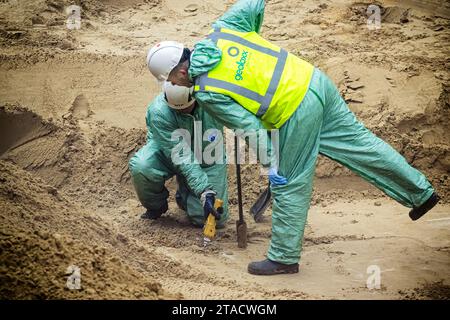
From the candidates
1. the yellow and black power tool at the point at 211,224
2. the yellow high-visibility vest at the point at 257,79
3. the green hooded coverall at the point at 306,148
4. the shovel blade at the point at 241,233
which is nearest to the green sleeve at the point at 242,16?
the green hooded coverall at the point at 306,148

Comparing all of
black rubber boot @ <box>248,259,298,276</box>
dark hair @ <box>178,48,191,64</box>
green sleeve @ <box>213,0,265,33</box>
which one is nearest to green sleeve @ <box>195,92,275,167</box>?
dark hair @ <box>178,48,191,64</box>

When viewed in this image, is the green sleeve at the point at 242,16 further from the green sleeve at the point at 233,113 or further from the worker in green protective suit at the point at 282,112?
the green sleeve at the point at 233,113

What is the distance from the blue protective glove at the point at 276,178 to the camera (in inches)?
199

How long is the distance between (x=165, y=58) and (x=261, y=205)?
5.51 feet

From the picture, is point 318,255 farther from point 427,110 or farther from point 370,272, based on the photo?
point 427,110

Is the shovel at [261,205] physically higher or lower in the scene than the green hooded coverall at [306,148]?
lower

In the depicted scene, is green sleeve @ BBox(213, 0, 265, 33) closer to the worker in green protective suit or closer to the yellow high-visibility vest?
the worker in green protective suit

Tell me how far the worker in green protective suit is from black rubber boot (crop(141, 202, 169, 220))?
4.21 feet

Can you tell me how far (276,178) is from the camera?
5.06 m

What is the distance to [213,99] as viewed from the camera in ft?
16.1

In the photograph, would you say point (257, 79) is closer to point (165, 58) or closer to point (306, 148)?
point (306, 148)

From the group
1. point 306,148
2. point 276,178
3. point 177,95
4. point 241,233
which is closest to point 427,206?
point 306,148

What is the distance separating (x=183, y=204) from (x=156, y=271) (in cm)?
124

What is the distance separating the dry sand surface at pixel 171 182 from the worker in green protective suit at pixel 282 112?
1.48 ft
